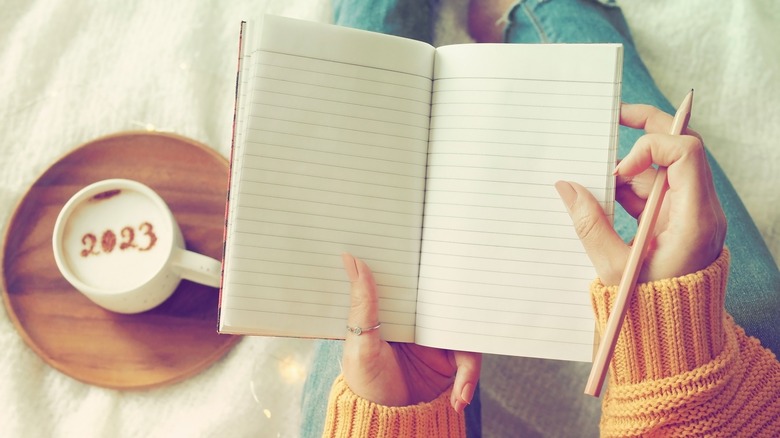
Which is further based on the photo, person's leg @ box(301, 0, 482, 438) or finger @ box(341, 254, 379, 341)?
person's leg @ box(301, 0, 482, 438)

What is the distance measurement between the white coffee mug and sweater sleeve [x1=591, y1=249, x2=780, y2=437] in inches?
14.2

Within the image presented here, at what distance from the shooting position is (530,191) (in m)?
0.47

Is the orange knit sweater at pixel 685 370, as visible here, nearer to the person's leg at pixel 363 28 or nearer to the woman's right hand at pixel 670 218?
the woman's right hand at pixel 670 218

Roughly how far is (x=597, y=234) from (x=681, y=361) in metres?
0.11

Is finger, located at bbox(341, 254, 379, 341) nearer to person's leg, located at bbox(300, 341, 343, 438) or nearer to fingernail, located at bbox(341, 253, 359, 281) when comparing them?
fingernail, located at bbox(341, 253, 359, 281)

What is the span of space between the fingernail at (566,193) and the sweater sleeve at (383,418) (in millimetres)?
201

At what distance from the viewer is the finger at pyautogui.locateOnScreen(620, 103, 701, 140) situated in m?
0.51

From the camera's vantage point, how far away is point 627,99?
2.34 ft

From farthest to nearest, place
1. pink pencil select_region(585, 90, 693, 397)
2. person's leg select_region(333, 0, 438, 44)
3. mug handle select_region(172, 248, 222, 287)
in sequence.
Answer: person's leg select_region(333, 0, 438, 44), mug handle select_region(172, 248, 222, 287), pink pencil select_region(585, 90, 693, 397)

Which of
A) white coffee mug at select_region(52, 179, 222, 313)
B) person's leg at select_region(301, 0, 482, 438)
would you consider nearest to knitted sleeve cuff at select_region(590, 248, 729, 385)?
person's leg at select_region(301, 0, 482, 438)

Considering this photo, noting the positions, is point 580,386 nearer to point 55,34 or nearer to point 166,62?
point 166,62

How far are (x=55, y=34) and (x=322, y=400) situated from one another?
592mm

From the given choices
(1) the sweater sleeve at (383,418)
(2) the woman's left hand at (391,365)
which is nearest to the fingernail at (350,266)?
(2) the woman's left hand at (391,365)

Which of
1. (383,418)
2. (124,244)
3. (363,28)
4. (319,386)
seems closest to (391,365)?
(383,418)
